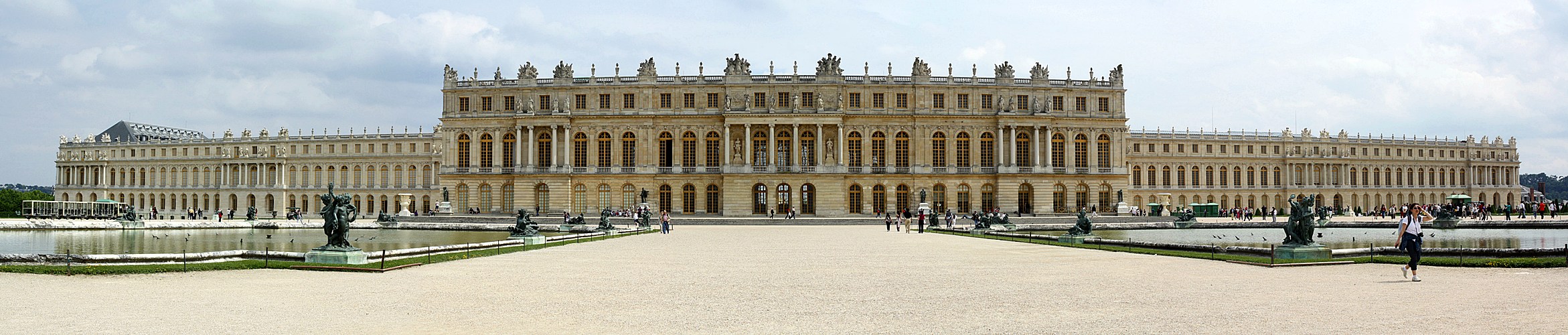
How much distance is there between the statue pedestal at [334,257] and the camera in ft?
62.7

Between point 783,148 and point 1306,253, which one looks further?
point 783,148

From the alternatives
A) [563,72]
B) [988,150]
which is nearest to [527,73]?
[563,72]

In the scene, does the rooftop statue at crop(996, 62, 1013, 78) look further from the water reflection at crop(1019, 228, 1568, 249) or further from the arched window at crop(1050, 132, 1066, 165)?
the water reflection at crop(1019, 228, 1568, 249)

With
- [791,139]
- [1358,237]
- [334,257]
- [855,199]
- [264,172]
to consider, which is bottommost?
[1358,237]

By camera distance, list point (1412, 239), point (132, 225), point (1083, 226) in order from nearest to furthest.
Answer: point (1412, 239) → point (1083, 226) → point (132, 225)

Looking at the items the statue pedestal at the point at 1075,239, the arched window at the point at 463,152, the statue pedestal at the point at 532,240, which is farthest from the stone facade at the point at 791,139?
the statue pedestal at the point at 532,240

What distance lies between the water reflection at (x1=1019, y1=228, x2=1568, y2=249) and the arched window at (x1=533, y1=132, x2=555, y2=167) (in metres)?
40.3

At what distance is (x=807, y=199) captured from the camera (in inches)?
2719

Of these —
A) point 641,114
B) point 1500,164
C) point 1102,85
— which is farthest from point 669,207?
point 1500,164

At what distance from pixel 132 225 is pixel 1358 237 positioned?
167 feet

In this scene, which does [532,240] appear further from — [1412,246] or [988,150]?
[988,150]

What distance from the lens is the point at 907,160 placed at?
226 ft

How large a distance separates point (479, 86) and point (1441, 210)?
58.1 metres

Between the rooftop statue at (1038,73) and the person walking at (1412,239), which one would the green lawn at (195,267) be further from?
the rooftop statue at (1038,73)
